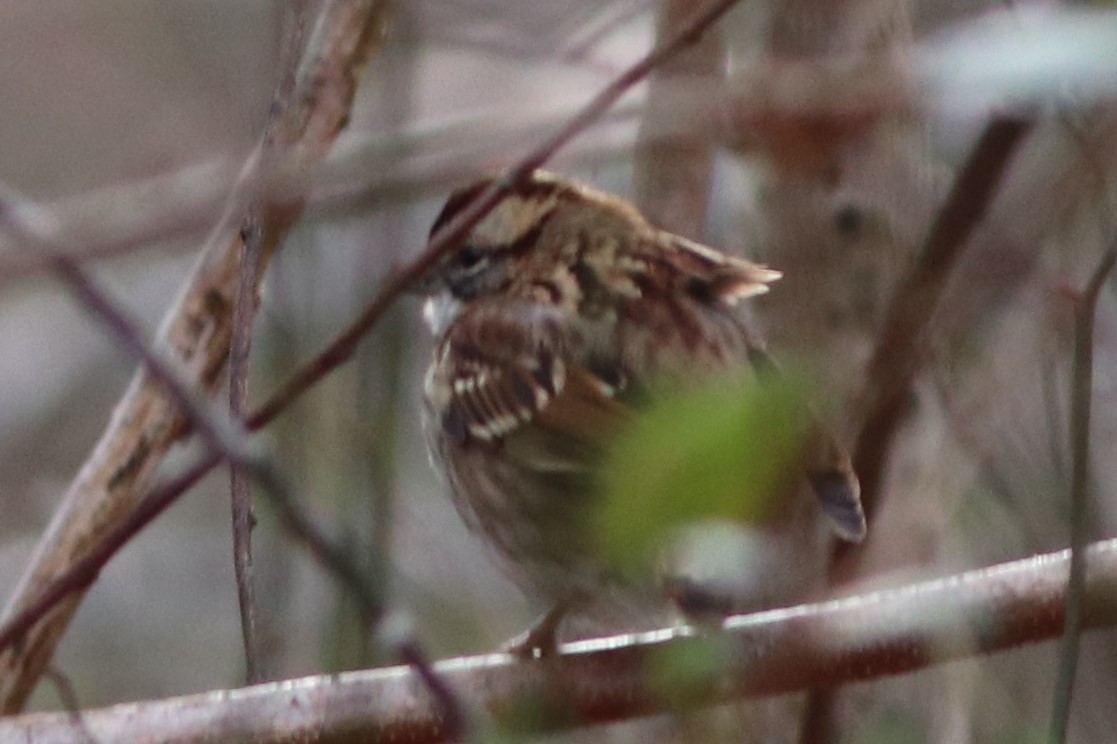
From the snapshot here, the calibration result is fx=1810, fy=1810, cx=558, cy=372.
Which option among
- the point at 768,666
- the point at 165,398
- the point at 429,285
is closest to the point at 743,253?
the point at 429,285

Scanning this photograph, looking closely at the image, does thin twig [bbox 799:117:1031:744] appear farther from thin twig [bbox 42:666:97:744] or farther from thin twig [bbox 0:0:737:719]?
thin twig [bbox 42:666:97:744]

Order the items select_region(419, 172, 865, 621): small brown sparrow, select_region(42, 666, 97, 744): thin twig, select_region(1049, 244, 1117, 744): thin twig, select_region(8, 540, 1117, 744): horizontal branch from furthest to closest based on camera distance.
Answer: select_region(419, 172, 865, 621): small brown sparrow → select_region(8, 540, 1117, 744): horizontal branch → select_region(42, 666, 97, 744): thin twig → select_region(1049, 244, 1117, 744): thin twig

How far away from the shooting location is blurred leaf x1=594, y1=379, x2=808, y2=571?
1447mm

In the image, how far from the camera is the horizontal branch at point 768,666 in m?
2.55

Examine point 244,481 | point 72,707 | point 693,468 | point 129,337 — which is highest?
point 129,337

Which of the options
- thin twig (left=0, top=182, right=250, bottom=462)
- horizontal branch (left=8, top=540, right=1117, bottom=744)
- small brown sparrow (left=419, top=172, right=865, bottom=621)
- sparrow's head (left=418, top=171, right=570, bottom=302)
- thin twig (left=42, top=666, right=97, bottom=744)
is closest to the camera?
thin twig (left=0, top=182, right=250, bottom=462)

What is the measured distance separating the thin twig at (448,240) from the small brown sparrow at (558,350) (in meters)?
0.76

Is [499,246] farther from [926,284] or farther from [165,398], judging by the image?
[926,284]

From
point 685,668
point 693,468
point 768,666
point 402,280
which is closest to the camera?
point 693,468

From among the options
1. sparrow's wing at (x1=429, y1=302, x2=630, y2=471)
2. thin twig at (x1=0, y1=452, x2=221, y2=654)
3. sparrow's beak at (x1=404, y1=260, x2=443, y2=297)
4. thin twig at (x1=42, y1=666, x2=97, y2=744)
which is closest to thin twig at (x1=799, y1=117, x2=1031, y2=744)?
sparrow's wing at (x1=429, y1=302, x2=630, y2=471)

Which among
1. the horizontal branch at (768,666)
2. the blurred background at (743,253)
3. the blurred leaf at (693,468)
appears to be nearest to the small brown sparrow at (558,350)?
the blurred background at (743,253)

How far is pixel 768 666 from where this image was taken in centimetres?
261

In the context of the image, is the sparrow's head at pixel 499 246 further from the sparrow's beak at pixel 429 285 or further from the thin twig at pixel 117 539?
the thin twig at pixel 117 539

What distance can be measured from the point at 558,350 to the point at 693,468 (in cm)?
184
